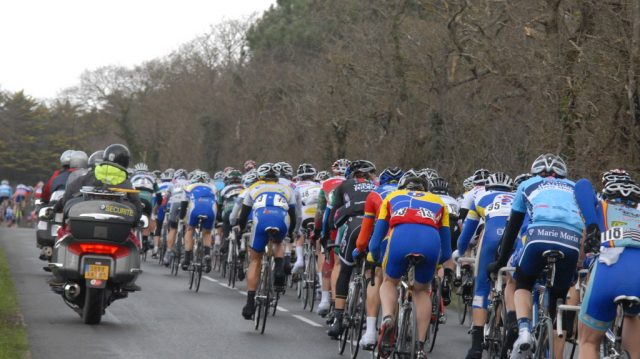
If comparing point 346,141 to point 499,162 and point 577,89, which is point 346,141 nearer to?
Result: point 499,162

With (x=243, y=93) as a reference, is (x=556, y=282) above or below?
below

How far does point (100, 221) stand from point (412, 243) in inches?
170

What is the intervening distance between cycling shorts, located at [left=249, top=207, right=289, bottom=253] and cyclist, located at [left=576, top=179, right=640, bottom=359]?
22.5 feet

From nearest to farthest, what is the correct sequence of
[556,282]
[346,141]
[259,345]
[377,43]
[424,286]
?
[556,282]
[424,286]
[259,345]
[377,43]
[346,141]

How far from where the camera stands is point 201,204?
915 inches

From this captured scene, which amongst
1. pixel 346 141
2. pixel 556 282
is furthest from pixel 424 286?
pixel 346 141

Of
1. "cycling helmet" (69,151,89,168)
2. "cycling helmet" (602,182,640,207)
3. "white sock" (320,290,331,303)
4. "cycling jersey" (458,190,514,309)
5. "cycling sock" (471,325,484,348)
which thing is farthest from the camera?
"cycling helmet" (69,151,89,168)

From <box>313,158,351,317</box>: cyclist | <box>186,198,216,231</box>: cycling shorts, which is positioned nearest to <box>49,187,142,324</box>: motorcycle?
<box>313,158,351,317</box>: cyclist

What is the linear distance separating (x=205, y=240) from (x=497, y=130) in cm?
1061

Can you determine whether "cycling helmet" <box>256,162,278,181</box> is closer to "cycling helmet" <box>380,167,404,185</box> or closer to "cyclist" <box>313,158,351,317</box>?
"cyclist" <box>313,158,351,317</box>

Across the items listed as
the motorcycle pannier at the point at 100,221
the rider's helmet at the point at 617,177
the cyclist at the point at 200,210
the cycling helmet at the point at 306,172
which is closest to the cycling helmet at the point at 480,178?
the motorcycle pannier at the point at 100,221

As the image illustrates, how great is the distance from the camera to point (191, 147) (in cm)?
7050

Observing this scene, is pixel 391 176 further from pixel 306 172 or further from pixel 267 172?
pixel 306 172

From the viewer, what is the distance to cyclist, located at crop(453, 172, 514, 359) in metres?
12.6
